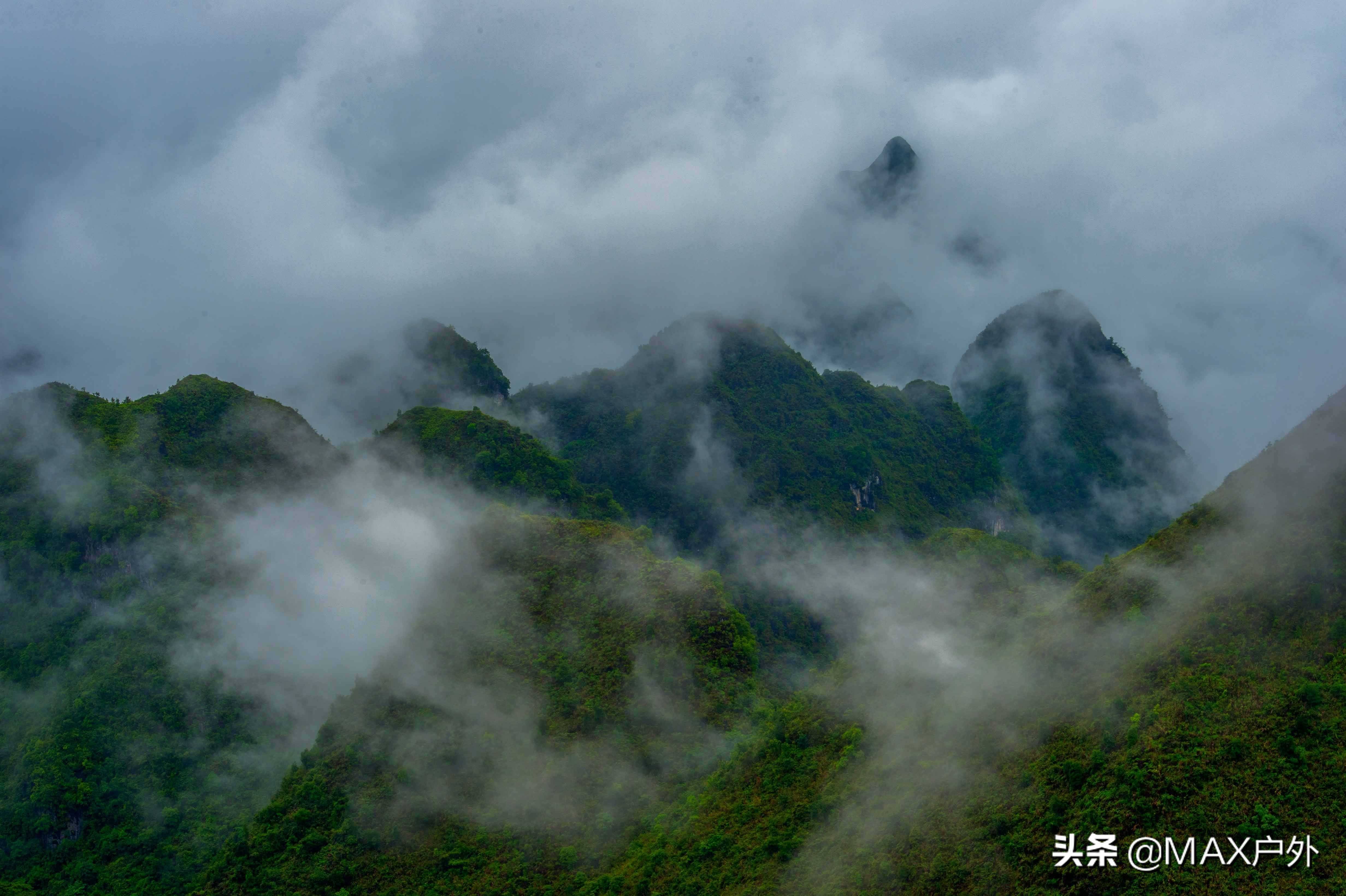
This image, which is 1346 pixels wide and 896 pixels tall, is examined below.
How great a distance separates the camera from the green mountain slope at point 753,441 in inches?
2287

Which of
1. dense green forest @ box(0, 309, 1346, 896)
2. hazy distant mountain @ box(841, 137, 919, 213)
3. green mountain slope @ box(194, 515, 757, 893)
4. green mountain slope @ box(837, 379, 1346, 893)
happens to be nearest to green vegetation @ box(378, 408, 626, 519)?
dense green forest @ box(0, 309, 1346, 896)

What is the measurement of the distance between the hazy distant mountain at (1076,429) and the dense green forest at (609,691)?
28451 millimetres

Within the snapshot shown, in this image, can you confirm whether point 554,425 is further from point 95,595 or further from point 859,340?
point 859,340

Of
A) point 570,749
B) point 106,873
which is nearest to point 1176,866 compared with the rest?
point 570,749

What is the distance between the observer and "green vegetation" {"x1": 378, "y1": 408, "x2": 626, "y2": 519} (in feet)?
150

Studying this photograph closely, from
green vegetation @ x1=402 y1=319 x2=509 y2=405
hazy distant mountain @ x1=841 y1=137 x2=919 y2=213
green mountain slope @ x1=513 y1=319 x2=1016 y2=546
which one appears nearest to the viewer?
green mountain slope @ x1=513 y1=319 x2=1016 y2=546

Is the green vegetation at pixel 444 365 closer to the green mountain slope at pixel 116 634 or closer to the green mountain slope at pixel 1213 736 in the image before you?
the green mountain slope at pixel 116 634

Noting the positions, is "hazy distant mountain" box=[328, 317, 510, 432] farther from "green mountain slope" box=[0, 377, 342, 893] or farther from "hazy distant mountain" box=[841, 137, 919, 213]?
"hazy distant mountain" box=[841, 137, 919, 213]

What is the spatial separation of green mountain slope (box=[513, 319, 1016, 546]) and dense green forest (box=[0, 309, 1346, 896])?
6716mm

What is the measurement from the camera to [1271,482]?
1902 cm

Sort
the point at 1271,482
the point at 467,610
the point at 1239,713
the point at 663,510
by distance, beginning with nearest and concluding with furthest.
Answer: the point at 1239,713
the point at 1271,482
the point at 467,610
the point at 663,510

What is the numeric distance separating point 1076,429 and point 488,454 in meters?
55.2

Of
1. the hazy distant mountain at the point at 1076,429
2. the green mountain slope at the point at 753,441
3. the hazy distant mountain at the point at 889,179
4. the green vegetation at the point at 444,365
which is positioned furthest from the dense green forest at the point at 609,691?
the hazy distant mountain at the point at 889,179

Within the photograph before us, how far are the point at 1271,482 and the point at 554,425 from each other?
57123mm
